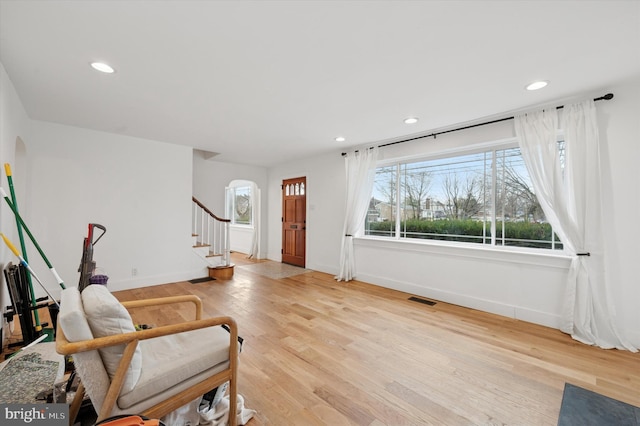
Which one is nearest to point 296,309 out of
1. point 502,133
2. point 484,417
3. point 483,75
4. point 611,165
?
point 484,417

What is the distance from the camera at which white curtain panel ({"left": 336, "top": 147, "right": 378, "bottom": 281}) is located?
4699 millimetres

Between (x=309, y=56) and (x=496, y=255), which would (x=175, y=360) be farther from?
(x=496, y=255)

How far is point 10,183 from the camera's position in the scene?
7.72 ft

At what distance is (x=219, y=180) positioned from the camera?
629 cm

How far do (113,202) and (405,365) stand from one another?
4706 mm

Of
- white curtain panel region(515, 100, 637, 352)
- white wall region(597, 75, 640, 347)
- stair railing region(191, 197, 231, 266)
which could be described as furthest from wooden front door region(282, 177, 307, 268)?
white wall region(597, 75, 640, 347)

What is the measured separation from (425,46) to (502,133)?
6.82ft

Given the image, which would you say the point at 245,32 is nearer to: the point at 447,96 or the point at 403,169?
the point at 447,96

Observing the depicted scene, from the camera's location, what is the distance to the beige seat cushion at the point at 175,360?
1249 millimetres

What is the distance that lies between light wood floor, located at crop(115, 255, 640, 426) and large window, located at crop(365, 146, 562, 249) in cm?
110

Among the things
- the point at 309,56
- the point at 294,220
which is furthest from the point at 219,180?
the point at 309,56

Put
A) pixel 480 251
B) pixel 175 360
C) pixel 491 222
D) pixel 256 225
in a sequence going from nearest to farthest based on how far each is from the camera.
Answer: pixel 175 360, pixel 480 251, pixel 491 222, pixel 256 225

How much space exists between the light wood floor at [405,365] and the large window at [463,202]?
1099 mm

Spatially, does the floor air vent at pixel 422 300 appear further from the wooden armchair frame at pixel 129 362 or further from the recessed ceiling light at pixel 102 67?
the recessed ceiling light at pixel 102 67
